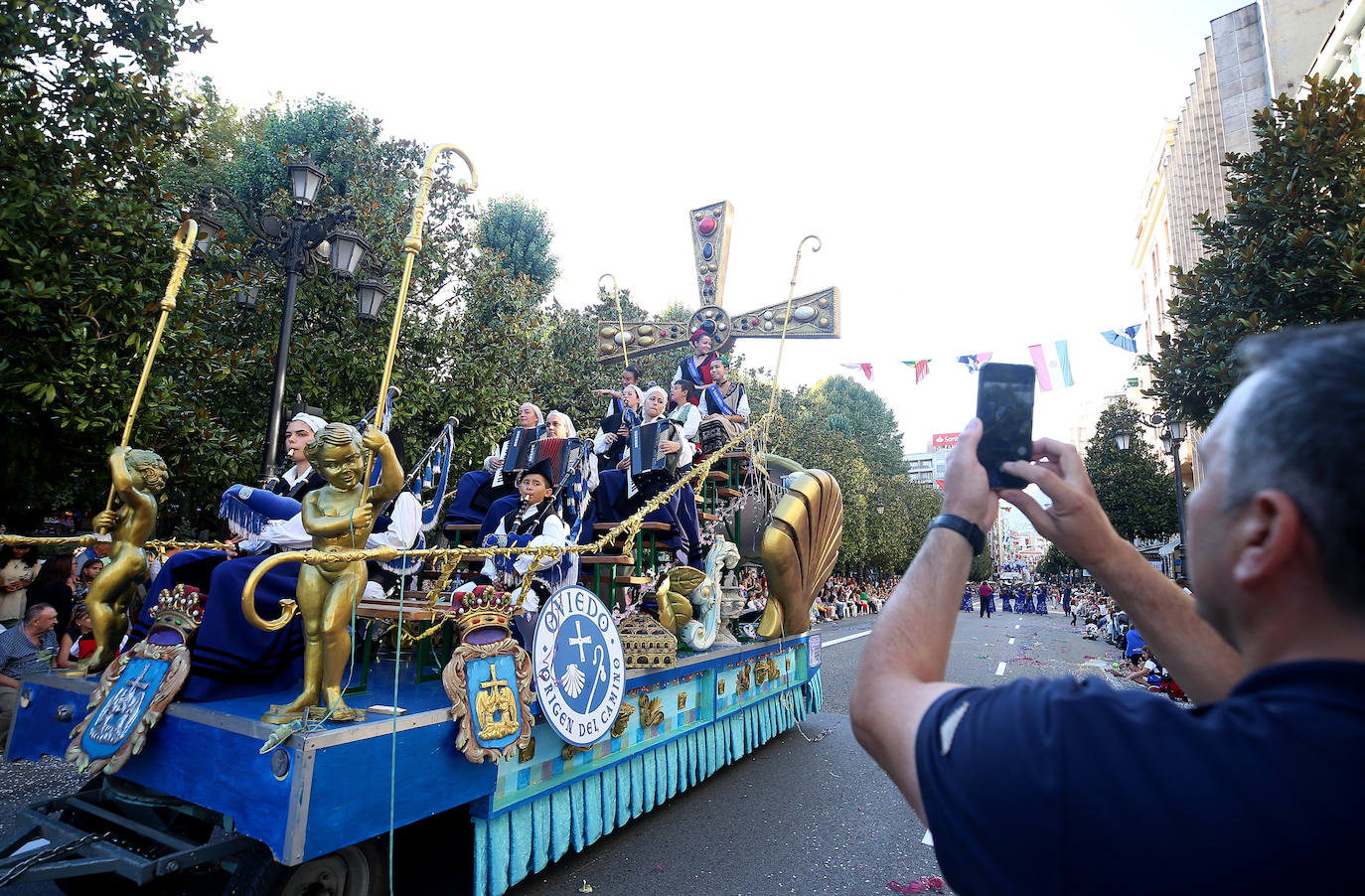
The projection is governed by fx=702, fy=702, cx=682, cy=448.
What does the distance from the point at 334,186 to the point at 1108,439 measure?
28.1m

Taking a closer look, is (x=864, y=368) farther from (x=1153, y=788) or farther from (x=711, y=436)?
(x=1153, y=788)

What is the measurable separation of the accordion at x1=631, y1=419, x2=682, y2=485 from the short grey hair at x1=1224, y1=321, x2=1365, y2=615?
16.0 ft

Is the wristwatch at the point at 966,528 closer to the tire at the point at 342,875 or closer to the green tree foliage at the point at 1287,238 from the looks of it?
the tire at the point at 342,875

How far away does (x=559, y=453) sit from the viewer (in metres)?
5.14

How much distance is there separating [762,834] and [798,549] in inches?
105

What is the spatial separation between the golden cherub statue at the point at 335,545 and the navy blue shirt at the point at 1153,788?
2651mm

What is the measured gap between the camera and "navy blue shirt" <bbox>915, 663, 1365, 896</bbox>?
66 cm

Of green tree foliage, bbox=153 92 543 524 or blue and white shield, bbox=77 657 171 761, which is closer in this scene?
blue and white shield, bbox=77 657 171 761

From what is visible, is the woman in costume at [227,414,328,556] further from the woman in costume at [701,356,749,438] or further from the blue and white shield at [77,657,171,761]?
the woman in costume at [701,356,749,438]

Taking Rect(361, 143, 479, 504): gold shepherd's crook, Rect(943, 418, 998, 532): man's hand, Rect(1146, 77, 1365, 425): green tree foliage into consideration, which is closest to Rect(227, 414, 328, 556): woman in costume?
Rect(361, 143, 479, 504): gold shepherd's crook

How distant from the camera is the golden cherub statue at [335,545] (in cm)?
287

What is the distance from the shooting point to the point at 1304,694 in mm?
705

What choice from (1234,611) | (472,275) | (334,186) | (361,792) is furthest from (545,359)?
(1234,611)

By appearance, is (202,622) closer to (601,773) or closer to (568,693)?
(568,693)
